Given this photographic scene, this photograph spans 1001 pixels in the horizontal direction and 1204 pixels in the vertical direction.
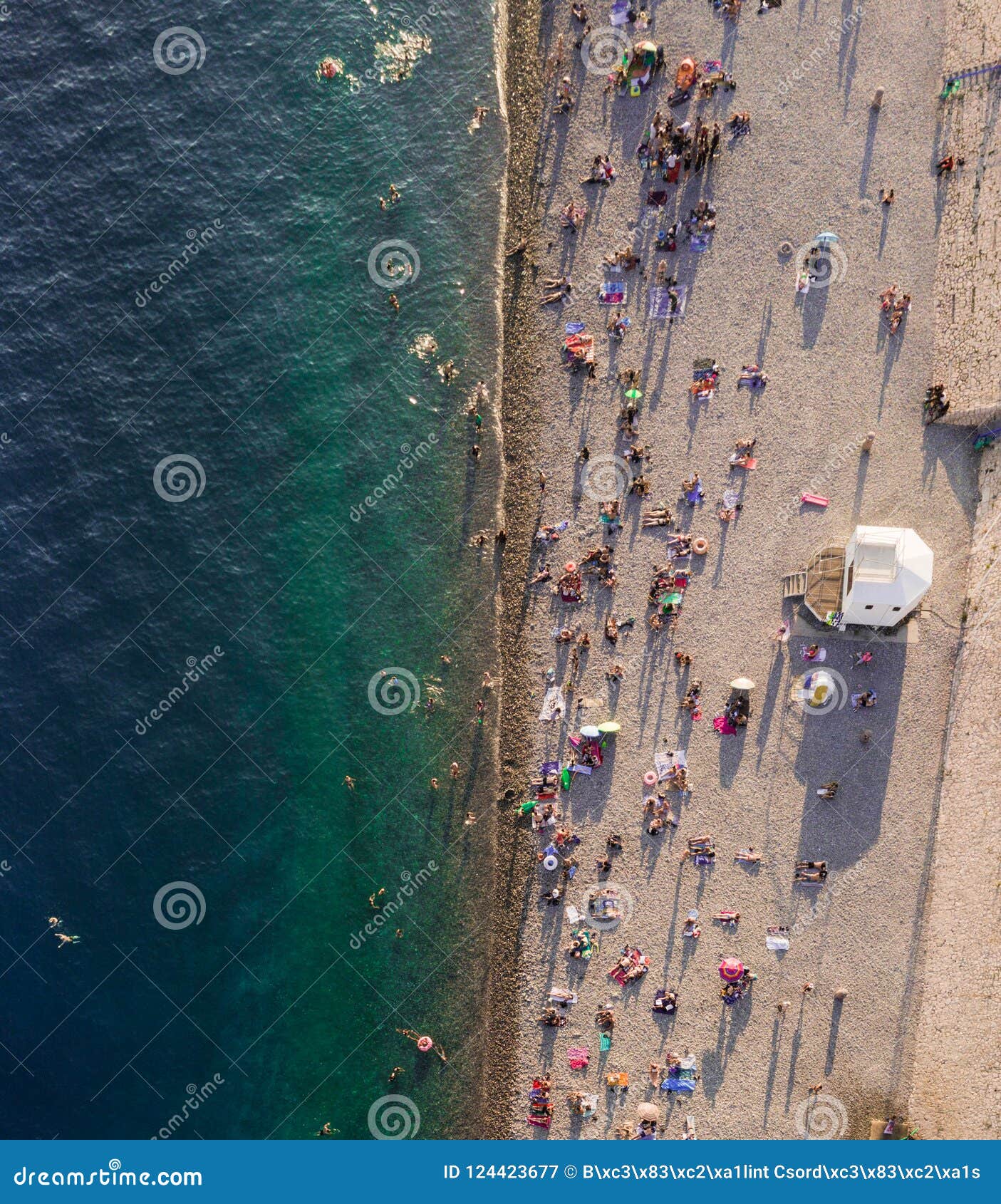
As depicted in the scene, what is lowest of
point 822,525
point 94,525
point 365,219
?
point 94,525

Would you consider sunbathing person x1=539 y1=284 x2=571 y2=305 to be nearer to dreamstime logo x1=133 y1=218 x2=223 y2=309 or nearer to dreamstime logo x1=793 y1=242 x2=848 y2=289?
dreamstime logo x1=793 y1=242 x2=848 y2=289

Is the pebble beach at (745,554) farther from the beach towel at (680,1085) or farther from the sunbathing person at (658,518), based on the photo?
the beach towel at (680,1085)

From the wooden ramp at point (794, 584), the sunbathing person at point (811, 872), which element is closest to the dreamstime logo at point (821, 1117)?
the sunbathing person at point (811, 872)

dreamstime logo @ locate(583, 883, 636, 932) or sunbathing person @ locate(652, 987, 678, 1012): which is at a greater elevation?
dreamstime logo @ locate(583, 883, 636, 932)

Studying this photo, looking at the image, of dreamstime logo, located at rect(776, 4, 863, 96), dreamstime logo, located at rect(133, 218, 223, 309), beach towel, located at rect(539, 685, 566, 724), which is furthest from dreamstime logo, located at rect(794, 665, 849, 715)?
dreamstime logo, located at rect(133, 218, 223, 309)

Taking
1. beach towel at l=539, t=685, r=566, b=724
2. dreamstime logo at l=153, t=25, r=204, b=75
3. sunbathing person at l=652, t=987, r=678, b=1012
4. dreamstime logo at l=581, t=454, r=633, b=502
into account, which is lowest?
sunbathing person at l=652, t=987, r=678, b=1012
